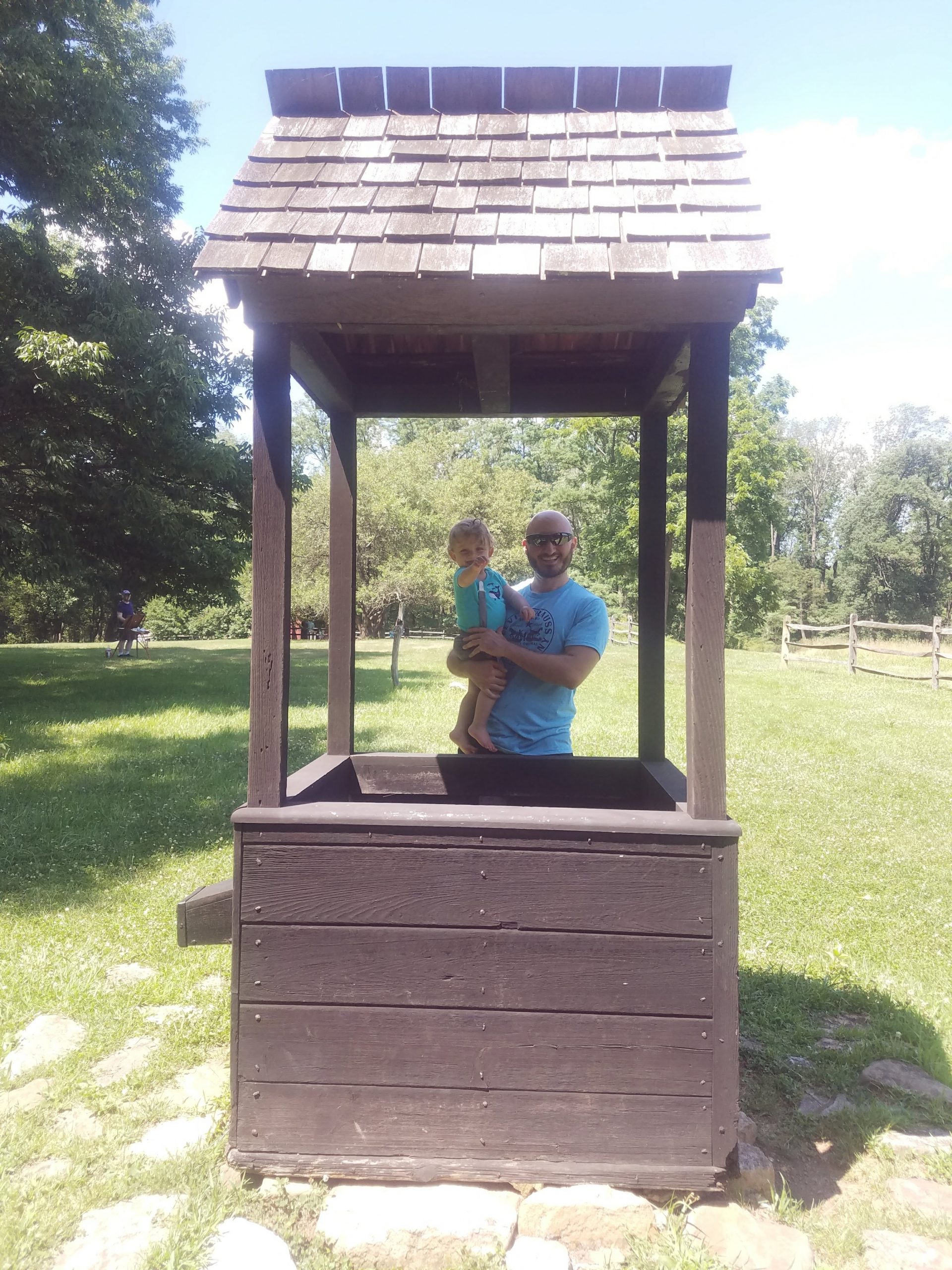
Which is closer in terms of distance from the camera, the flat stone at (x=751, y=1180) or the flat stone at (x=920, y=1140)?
the flat stone at (x=751, y=1180)

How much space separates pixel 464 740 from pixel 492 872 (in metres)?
1.28

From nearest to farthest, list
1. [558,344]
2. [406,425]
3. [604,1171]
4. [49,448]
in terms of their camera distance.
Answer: [604,1171]
[558,344]
[49,448]
[406,425]

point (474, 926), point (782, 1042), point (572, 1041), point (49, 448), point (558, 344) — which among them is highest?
point (49, 448)

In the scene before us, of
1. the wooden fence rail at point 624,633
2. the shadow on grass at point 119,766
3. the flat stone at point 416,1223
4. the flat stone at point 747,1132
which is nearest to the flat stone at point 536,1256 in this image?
the flat stone at point 416,1223

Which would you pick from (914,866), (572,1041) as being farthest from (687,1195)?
(914,866)

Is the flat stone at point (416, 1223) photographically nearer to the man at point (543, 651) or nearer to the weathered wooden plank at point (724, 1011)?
the weathered wooden plank at point (724, 1011)

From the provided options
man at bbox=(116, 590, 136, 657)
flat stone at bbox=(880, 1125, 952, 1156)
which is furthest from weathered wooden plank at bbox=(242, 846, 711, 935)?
man at bbox=(116, 590, 136, 657)

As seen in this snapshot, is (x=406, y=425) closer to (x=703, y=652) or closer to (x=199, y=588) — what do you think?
(x=199, y=588)

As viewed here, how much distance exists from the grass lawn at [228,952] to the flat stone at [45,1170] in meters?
0.03

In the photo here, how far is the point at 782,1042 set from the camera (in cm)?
328

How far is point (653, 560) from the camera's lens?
359cm

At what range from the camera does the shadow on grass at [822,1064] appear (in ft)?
8.61

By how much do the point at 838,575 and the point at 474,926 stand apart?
51.9m

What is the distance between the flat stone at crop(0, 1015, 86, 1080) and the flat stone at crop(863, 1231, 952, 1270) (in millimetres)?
2683
